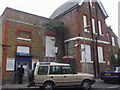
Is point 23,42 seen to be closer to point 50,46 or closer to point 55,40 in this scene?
point 50,46

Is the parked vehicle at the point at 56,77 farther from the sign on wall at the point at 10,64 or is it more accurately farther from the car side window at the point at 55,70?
the sign on wall at the point at 10,64

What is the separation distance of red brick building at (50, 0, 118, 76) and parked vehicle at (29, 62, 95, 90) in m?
5.35

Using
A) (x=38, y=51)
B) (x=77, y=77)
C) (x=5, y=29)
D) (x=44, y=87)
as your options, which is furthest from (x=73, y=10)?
(x=44, y=87)

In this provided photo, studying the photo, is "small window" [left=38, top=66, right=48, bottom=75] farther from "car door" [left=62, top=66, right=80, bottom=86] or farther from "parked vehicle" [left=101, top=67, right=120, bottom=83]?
"parked vehicle" [left=101, top=67, right=120, bottom=83]

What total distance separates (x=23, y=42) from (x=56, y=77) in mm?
6803

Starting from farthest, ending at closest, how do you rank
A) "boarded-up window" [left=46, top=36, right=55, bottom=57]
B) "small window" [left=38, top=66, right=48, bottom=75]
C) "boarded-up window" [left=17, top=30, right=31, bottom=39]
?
"boarded-up window" [left=46, top=36, right=55, bottom=57], "boarded-up window" [left=17, top=30, right=31, bottom=39], "small window" [left=38, top=66, right=48, bottom=75]

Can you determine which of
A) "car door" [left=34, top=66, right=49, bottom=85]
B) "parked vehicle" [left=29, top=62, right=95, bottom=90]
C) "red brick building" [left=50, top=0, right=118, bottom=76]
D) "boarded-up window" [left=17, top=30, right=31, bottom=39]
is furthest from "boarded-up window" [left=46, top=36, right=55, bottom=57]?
"car door" [left=34, top=66, right=49, bottom=85]

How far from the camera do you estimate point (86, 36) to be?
16.9 meters

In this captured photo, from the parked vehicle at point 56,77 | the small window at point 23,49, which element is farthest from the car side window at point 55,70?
the small window at point 23,49

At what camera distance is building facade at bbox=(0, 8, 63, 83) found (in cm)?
1312

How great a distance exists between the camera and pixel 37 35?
1562 centimetres

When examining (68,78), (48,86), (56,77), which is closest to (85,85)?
(68,78)

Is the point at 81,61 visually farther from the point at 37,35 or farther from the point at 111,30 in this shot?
the point at 111,30

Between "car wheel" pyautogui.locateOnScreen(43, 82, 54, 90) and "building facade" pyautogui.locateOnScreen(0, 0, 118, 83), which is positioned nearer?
"car wheel" pyautogui.locateOnScreen(43, 82, 54, 90)
